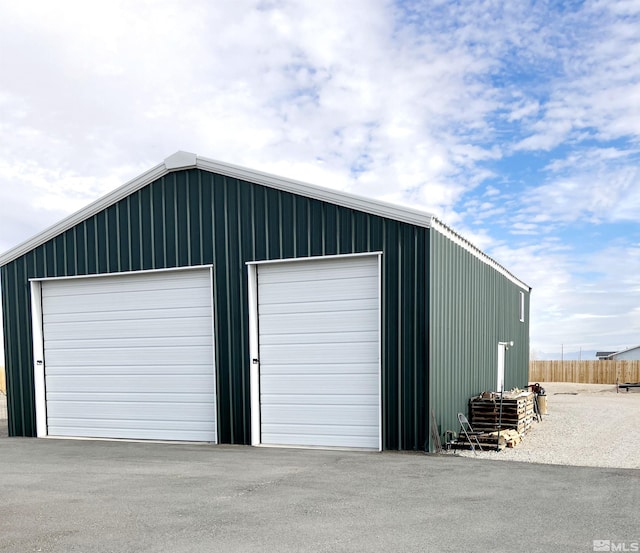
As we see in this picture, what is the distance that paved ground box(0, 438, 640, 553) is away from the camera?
4824mm

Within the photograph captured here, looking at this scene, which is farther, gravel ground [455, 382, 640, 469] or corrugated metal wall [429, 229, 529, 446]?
corrugated metal wall [429, 229, 529, 446]

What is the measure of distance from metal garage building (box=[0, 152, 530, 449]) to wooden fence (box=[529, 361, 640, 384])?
66.9 feet

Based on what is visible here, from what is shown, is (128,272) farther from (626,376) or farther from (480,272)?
(626,376)

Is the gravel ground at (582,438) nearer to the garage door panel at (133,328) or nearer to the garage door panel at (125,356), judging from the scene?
the garage door panel at (125,356)

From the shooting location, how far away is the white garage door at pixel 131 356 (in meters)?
10.4

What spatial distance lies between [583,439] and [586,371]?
70.7 ft

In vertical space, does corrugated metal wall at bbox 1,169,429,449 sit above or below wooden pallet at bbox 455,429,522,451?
above

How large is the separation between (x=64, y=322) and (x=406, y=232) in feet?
23.4

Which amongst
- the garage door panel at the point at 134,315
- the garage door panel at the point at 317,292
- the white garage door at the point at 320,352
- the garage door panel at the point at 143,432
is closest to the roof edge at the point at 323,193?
the white garage door at the point at 320,352

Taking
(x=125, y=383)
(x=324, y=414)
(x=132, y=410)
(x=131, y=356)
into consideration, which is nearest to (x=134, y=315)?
(x=131, y=356)

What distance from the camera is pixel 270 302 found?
995 centimetres

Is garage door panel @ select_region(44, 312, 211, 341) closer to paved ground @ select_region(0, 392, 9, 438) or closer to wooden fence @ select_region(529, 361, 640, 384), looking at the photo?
paved ground @ select_region(0, 392, 9, 438)

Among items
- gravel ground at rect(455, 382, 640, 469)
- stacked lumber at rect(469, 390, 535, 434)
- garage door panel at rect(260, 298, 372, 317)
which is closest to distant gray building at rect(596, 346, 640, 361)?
gravel ground at rect(455, 382, 640, 469)

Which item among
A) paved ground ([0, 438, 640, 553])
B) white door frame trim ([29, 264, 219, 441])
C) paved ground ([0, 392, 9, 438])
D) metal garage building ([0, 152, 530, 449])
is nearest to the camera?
paved ground ([0, 438, 640, 553])
